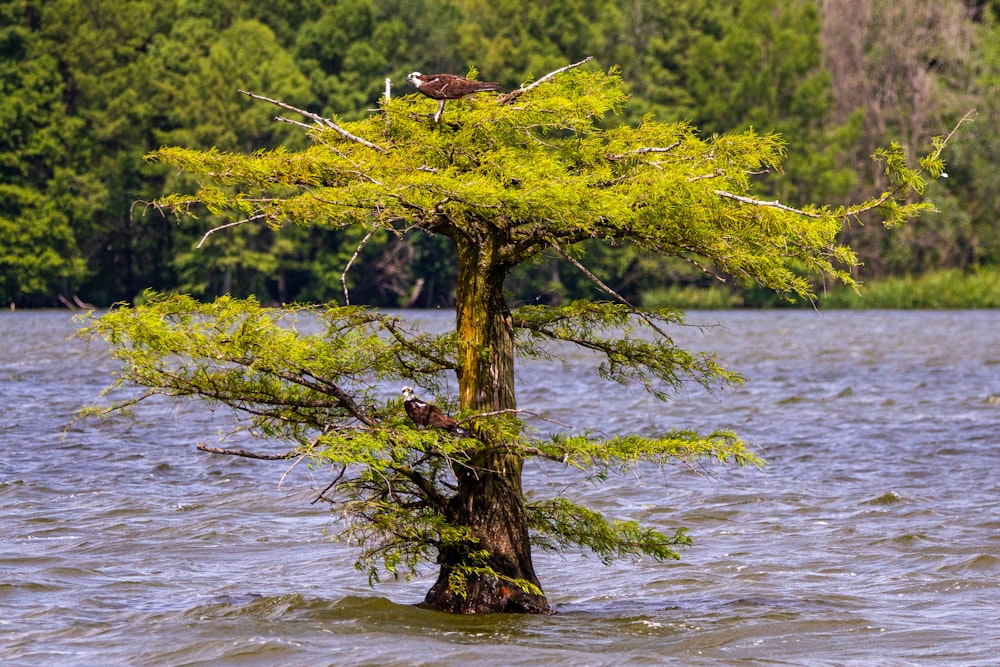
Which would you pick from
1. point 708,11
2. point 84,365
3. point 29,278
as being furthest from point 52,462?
point 708,11

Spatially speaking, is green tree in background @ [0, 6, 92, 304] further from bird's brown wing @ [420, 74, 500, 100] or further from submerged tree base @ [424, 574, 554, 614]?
bird's brown wing @ [420, 74, 500, 100]

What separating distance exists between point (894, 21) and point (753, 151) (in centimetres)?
7667

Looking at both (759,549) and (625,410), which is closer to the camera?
Answer: (759,549)

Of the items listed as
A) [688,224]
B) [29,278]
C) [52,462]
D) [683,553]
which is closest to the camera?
[688,224]

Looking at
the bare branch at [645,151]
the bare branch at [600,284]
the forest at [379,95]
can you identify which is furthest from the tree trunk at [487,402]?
the forest at [379,95]

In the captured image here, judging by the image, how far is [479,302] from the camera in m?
10.6

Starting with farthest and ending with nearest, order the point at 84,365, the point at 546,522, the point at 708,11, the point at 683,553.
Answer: the point at 708,11 < the point at 84,365 < the point at 683,553 < the point at 546,522

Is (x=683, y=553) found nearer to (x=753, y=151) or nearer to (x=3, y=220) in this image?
(x=753, y=151)

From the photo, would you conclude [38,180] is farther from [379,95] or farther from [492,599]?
[492,599]

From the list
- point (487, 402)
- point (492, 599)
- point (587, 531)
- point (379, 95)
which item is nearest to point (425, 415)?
point (487, 402)

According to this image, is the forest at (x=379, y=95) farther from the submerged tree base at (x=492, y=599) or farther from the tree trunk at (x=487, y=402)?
the tree trunk at (x=487, y=402)

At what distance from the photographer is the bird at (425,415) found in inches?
386

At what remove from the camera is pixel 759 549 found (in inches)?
579

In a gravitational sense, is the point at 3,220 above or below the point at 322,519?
above
